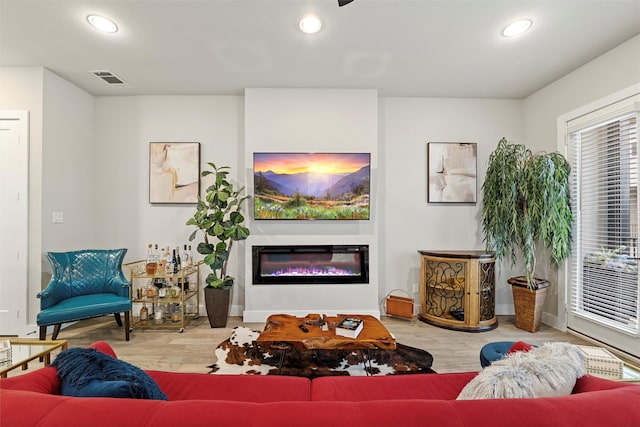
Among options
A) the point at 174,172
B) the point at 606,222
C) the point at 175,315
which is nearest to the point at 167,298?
the point at 175,315

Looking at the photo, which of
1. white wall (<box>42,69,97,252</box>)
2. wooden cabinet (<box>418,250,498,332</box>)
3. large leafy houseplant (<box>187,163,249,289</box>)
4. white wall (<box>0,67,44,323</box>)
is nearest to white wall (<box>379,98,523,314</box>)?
wooden cabinet (<box>418,250,498,332</box>)

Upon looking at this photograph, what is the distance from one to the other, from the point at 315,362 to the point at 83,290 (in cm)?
255

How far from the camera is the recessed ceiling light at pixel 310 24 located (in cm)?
245

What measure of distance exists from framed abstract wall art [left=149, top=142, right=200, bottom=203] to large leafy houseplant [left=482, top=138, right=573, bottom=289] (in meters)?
3.64

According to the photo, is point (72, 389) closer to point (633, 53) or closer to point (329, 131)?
point (329, 131)

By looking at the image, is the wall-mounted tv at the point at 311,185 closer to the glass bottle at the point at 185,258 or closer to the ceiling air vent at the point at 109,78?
the glass bottle at the point at 185,258

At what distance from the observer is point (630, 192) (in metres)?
2.73

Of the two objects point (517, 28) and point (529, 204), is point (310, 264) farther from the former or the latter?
point (517, 28)

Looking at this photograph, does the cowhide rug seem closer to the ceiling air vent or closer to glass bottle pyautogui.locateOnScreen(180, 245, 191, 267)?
glass bottle pyautogui.locateOnScreen(180, 245, 191, 267)

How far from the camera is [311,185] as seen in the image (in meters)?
3.75

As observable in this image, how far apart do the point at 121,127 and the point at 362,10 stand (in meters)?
3.39

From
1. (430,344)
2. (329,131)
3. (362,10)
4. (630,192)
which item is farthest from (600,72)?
(430,344)

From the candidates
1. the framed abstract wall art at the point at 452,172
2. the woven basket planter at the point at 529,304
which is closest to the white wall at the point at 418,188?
the framed abstract wall art at the point at 452,172

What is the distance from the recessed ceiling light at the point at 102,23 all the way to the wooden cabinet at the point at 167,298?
7.56 ft
